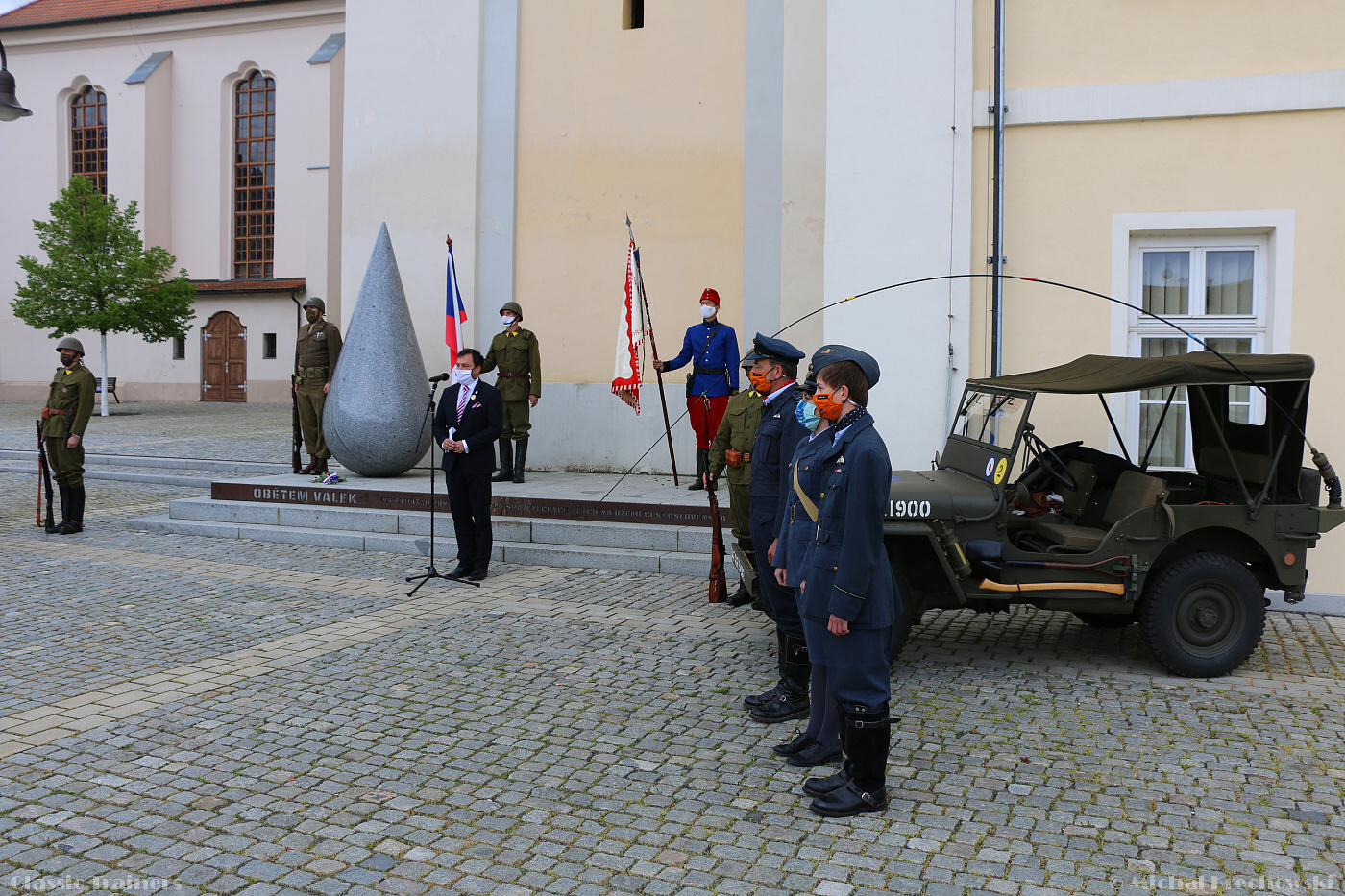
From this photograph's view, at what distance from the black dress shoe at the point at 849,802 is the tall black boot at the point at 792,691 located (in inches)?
39.9

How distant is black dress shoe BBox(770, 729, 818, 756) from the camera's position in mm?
4551

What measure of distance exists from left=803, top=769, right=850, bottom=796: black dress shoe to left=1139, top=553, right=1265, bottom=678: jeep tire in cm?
259

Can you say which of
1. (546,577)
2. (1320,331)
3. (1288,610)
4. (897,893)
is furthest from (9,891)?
(1320,331)

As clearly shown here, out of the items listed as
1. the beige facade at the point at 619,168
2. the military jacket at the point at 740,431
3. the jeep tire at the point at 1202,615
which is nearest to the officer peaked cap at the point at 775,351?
the military jacket at the point at 740,431

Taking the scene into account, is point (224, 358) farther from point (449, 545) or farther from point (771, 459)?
point (771, 459)

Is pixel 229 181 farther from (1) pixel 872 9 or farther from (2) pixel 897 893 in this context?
(2) pixel 897 893

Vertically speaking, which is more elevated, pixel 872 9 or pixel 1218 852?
pixel 872 9

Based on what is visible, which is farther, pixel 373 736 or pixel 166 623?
pixel 166 623

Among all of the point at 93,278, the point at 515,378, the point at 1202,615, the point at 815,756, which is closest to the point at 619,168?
the point at 515,378

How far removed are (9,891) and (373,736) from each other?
5.42 ft

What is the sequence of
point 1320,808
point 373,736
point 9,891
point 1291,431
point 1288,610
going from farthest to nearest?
point 1288,610, point 1291,431, point 373,736, point 1320,808, point 9,891

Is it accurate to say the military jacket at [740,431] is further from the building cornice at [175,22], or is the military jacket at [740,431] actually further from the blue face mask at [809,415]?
the building cornice at [175,22]

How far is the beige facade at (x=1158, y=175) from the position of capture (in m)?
8.16

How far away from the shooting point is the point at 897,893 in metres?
3.39
